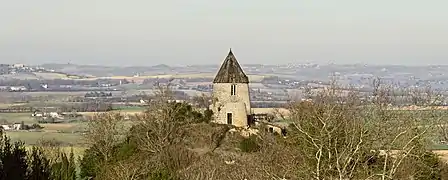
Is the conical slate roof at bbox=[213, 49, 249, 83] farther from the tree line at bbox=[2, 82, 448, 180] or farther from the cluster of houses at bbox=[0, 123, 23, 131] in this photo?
the cluster of houses at bbox=[0, 123, 23, 131]

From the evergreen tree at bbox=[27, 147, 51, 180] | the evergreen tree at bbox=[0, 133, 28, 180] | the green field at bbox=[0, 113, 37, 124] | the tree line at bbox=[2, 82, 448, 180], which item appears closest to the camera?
the evergreen tree at bbox=[0, 133, 28, 180]

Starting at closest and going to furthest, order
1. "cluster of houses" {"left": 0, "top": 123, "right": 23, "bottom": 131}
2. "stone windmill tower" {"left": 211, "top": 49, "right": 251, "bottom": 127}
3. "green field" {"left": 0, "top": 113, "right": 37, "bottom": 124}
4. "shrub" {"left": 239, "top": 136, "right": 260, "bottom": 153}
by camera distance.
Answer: "shrub" {"left": 239, "top": 136, "right": 260, "bottom": 153} < "stone windmill tower" {"left": 211, "top": 49, "right": 251, "bottom": 127} < "cluster of houses" {"left": 0, "top": 123, "right": 23, "bottom": 131} < "green field" {"left": 0, "top": 113, "right": 37, "bottom": 124}

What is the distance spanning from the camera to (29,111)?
10300 cm

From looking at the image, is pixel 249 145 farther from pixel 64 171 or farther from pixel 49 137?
pixel 49 137

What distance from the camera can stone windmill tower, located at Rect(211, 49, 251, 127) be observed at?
4919 centimetres

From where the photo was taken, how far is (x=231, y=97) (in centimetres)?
4941

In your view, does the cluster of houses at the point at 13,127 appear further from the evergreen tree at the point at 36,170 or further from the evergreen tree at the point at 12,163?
the evergreen tree at the point at 12,163

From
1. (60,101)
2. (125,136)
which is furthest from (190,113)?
(60,101)

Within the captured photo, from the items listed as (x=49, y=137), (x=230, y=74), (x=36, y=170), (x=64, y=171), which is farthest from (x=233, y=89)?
(x=36, y=170)

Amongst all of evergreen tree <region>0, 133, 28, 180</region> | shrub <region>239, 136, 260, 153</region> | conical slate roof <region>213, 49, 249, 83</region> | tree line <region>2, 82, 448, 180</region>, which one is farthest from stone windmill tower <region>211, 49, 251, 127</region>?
evergreen tree <region>0, 133, 28, 180</region>

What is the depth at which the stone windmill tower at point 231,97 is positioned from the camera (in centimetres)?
4919

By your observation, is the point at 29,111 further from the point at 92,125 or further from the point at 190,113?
the point at 190,113

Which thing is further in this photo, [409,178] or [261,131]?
[261,131]

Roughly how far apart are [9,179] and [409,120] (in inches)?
566
